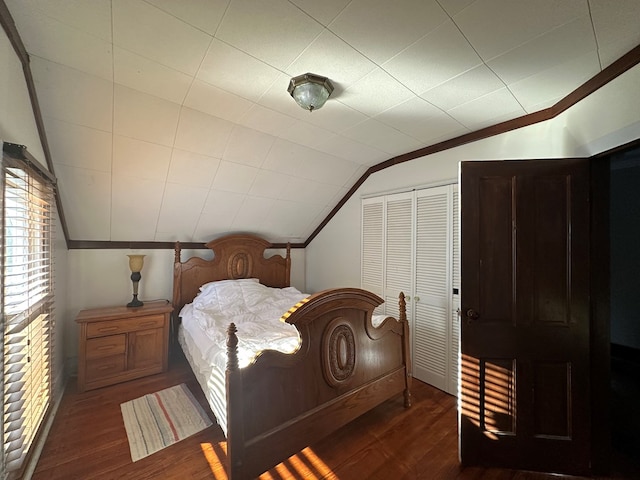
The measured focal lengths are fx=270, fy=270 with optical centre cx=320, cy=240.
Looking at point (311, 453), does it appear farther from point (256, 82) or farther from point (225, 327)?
point (256, 82)

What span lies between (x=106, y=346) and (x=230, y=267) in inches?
57.7

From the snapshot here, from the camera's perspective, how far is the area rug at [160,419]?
6.15ft

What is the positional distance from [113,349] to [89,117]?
2.08 m

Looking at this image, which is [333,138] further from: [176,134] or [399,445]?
[399,445]

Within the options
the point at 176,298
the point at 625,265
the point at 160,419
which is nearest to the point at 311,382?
the point at 160,419

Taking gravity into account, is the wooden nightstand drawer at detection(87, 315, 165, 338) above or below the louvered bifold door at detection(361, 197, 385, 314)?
below

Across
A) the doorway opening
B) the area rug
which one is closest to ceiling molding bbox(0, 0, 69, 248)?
the area rug

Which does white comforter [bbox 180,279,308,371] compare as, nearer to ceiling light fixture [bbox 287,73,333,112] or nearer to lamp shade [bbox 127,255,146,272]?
lamp shade [bbox 127,255,146,272]

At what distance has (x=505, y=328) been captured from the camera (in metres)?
1.71

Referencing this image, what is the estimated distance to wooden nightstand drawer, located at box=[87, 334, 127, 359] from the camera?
2.52m

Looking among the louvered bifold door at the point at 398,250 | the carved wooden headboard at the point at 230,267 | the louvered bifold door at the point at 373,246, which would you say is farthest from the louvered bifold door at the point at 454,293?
the carved wooden headboard at the point at 230,267

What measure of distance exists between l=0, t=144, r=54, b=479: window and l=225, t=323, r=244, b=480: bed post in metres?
1.00

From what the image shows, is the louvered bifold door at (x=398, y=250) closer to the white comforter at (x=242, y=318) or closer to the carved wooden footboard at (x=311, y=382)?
the carved wooden footboard at (x=311, y=382)

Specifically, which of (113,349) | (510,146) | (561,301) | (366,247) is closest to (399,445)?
(561,301)
